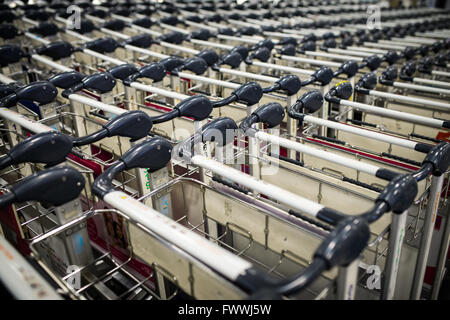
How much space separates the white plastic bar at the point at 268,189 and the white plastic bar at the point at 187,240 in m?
0.34

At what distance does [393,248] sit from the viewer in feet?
5.11

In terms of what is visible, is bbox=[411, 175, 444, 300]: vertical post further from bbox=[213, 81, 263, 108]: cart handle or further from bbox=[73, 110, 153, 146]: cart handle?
bbox=[73, 110, 153, 146]: cart handle

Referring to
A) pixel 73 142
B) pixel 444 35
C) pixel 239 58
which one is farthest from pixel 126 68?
pixel 444 35

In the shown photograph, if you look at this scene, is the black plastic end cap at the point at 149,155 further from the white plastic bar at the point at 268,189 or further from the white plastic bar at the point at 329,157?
the white plastic bar at the point at 329,157

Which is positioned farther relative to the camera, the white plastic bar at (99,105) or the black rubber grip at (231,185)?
the white plastic bar at (99,105)

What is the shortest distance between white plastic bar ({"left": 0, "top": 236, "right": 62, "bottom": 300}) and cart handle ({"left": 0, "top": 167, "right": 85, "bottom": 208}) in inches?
14.0

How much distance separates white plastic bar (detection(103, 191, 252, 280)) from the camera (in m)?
1.15

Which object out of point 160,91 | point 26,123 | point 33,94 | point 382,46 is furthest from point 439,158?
point 382,46

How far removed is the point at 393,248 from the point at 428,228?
0.43 metres

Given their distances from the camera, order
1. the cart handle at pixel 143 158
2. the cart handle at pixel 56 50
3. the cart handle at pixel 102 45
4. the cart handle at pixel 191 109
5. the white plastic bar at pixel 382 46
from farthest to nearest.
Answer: the white plastic bar at pixel 382 46 < the cart handle at pixel 102 45 < the cart handle at pixel 56 50 < the cart handle at pixel 191 109 < the cart handle at pixel 143 158

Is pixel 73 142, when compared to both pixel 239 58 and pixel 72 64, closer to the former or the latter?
pixel 239 58

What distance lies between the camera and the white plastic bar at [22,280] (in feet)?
3.48

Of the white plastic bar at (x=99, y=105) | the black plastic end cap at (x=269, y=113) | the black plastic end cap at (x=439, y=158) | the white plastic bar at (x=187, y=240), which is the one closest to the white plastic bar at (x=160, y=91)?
the white plastic bar at (x=99, y=105)

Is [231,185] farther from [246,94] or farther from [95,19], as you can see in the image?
[95,19]
